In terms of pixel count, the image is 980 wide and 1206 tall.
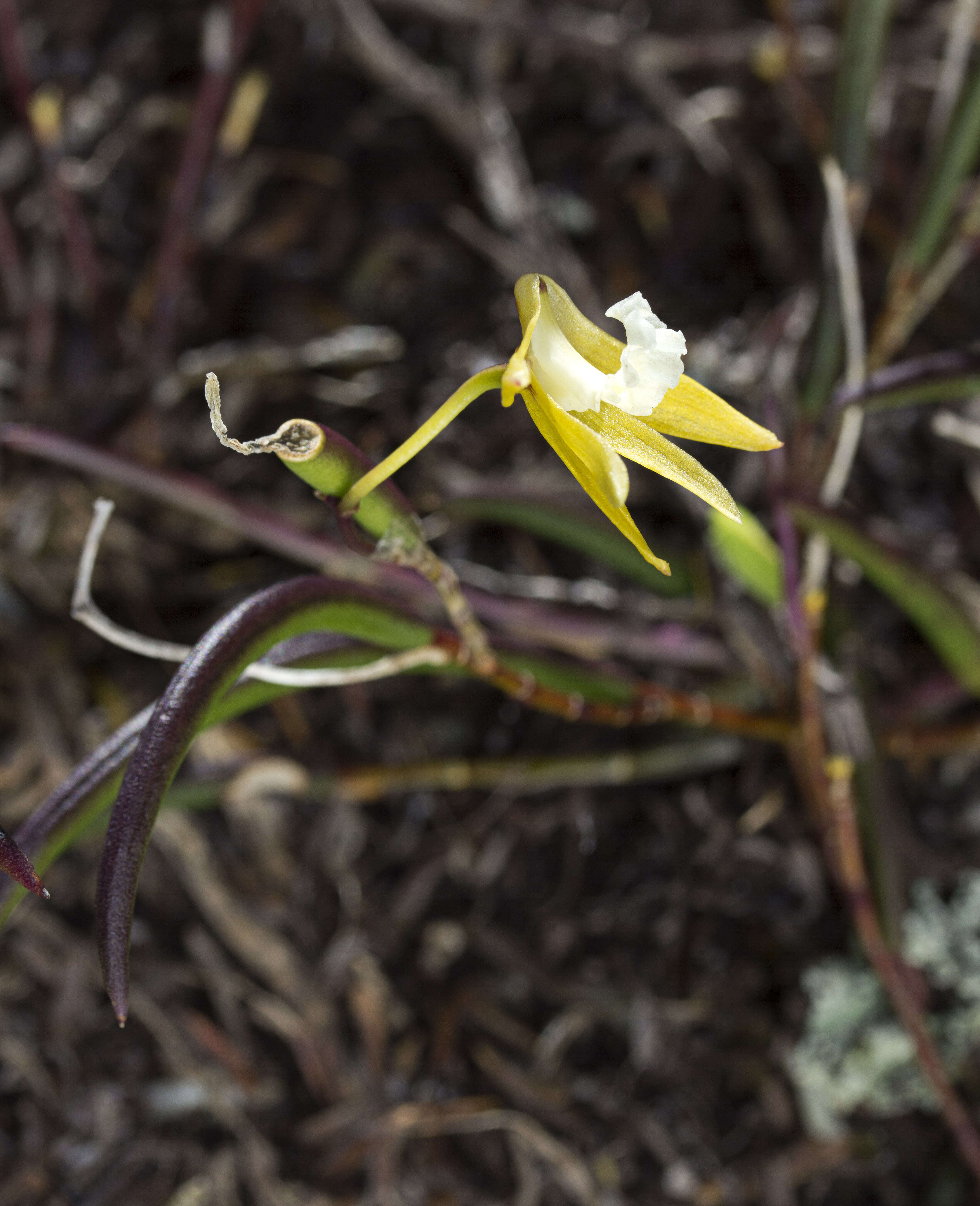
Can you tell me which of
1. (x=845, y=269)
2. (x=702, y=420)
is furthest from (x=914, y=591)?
(x=702, y=420)

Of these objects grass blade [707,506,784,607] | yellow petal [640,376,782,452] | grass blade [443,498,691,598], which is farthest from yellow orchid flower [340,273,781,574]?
grass blade [443,498,691,598]

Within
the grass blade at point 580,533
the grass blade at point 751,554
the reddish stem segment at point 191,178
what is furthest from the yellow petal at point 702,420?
the reddish stem segment at point 191,178

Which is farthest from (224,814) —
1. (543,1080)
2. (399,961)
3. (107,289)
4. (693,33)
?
(693,33)

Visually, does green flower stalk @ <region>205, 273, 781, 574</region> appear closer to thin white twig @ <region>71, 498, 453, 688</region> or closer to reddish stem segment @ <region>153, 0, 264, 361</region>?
thin white twig @ <region>71, 498, 453, 688</region>

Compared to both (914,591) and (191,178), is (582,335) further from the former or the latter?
(191,178)

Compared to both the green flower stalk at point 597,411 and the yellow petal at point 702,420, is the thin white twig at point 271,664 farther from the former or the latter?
the yellow petal at point 702,420

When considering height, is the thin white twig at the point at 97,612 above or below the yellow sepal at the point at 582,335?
below

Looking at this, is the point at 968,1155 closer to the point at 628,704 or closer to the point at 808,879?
the point at 808,879
